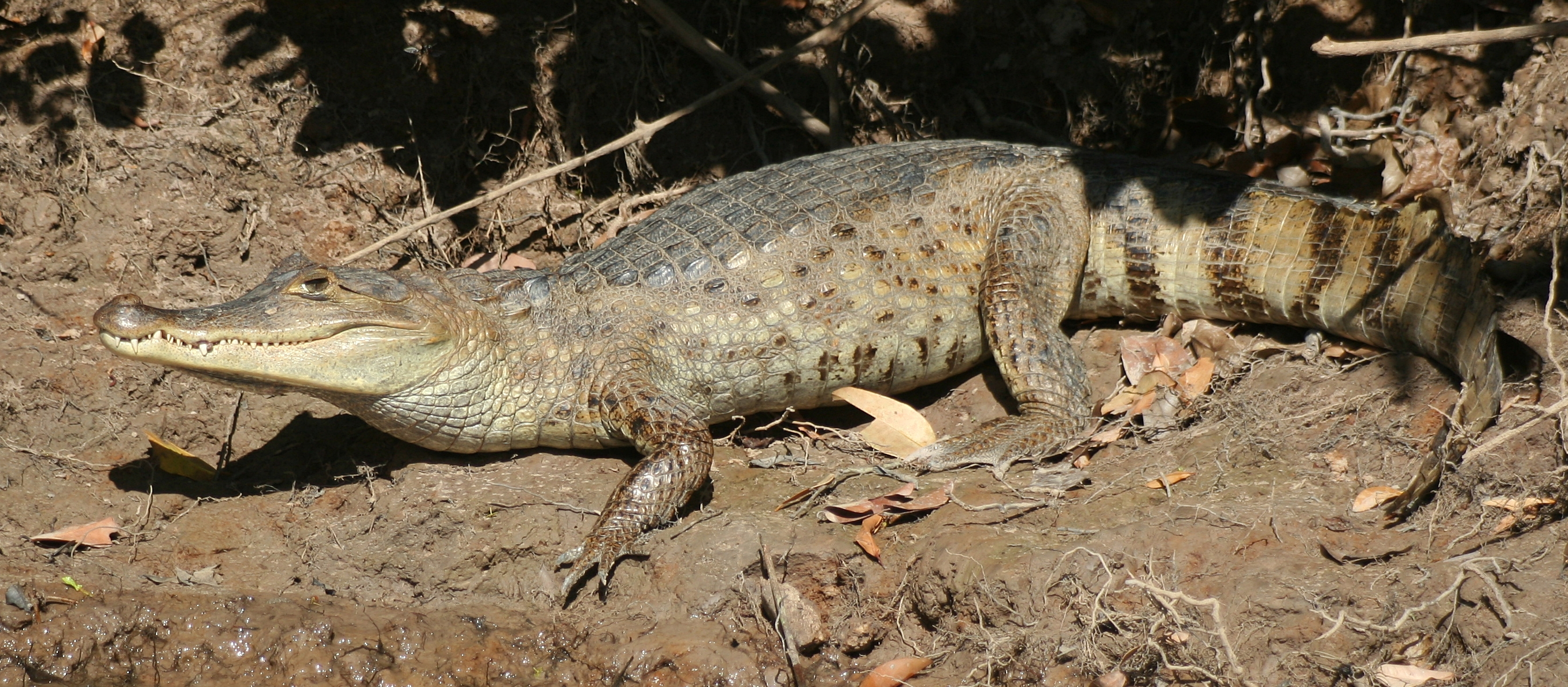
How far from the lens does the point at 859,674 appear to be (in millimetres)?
3121

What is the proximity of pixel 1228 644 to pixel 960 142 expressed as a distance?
8.03ft

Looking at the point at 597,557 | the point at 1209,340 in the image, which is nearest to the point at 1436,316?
the point at 1209,340

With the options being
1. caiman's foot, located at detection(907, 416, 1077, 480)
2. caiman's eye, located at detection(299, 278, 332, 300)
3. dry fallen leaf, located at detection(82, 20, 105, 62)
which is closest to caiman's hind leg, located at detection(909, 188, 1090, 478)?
A: caiman's foot, located at detection(907, 416, 1077, 480)

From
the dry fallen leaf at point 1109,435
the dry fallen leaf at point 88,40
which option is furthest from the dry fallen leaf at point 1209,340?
the dry fallen leaf at point 88,40

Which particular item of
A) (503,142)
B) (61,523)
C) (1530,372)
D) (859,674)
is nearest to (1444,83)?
(1530,372)

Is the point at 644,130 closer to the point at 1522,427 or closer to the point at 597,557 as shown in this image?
the point at 597,557

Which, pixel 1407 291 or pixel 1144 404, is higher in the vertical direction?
pixel 1407 291

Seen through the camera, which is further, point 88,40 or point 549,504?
point 88,40

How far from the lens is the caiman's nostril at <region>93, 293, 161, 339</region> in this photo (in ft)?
10.5

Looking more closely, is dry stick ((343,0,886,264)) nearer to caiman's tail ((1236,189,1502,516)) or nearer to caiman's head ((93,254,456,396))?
caiman's head ((93,254,456,396))

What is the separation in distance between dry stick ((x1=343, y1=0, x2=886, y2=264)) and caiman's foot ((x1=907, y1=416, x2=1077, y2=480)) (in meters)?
1.93

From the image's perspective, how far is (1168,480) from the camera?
11.0 ft

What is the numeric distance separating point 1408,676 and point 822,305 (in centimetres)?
210

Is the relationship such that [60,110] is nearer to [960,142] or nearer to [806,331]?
[806,331]
